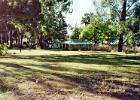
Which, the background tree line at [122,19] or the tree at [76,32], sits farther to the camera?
the tree at [76,32]

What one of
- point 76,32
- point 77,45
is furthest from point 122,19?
point 76,32

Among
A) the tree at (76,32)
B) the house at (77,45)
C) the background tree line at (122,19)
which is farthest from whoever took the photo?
the tree at (76,32)

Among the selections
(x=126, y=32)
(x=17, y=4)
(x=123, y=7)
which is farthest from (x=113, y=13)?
(x=17, y=4)

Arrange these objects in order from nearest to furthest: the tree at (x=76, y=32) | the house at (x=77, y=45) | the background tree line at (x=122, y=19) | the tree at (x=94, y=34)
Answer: the background tree line at (x=122, y=19) → the house at (x=77, y=45) → the tree at (x=94, y=34) → the tree at (x=76, y=32)

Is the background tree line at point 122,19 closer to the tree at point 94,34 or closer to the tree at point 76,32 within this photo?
the tree at point 94,34

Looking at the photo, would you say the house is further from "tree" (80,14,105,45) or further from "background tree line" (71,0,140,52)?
"background tree line" (71,0,140,52)

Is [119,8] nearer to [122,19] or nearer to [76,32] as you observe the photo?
[122,19]

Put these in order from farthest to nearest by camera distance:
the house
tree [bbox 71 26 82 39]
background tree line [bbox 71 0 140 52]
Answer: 1. tree [bbox 71 26 82 39]
2. the house
3. background tree line [bbox 71 0 140 52]

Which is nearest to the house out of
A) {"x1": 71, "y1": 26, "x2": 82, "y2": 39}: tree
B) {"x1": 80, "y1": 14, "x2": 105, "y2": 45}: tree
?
{"x1": 80, "y1": 14, "x2": 105, "y2": 45}: tree

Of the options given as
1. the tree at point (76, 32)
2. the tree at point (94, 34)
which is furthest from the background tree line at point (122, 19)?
the tree at point (76, 32)

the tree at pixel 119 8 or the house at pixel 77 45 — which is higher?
the tree at pixel 119 8

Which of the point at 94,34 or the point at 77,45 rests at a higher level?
the point at 94,34

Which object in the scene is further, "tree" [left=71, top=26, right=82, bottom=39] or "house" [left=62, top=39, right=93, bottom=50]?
"tree" [left=71, top=26, right=82, bottom=39]

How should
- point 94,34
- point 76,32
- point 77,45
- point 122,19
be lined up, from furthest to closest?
1. point 76,32
2. point 94,34
3. point 77,45
4. point 122,19
